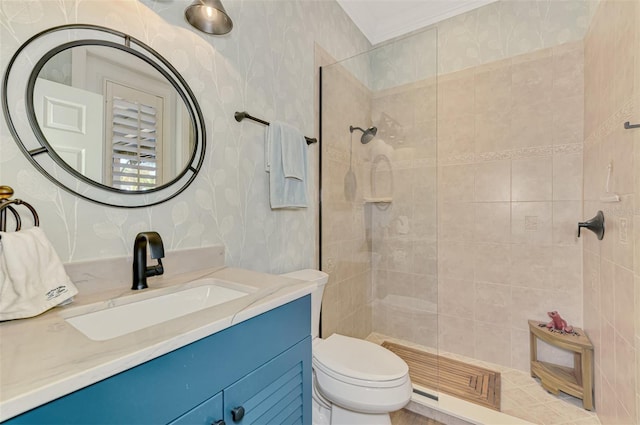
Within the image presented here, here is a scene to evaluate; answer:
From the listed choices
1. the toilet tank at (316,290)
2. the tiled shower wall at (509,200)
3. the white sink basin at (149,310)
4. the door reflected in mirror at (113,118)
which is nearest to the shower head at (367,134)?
the tiled shower wall at (509,200)

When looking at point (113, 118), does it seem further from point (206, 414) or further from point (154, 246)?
point (206, 414)

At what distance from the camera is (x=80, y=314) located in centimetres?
77

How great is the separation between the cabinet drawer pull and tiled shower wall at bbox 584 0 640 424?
1.42 metres

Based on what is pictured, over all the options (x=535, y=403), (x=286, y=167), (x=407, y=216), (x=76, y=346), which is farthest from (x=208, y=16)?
(x=535, y=403)

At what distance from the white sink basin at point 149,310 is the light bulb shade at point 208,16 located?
1008 mm

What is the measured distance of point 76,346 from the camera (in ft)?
1.78

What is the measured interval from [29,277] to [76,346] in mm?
296

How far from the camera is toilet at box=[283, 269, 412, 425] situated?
128 centimetres

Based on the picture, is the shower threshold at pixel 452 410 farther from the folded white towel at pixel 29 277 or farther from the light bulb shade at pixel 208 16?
the light bulb shade at pixel 208 16

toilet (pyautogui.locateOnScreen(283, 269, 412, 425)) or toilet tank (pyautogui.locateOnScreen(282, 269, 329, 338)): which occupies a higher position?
toilet tank (pyautogui.locateOnScreen(282, 269, 329, 338))

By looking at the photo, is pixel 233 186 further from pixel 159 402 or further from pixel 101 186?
pixel 159 402

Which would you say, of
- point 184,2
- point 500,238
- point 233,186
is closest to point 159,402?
point 233,186

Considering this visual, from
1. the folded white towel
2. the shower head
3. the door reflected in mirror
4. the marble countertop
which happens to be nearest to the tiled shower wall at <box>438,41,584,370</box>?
the shower head

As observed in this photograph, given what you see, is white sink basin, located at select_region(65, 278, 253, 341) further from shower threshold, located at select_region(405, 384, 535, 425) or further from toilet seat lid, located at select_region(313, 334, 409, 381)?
shower threshold, located at select_region(405, 384, 535, 425)
